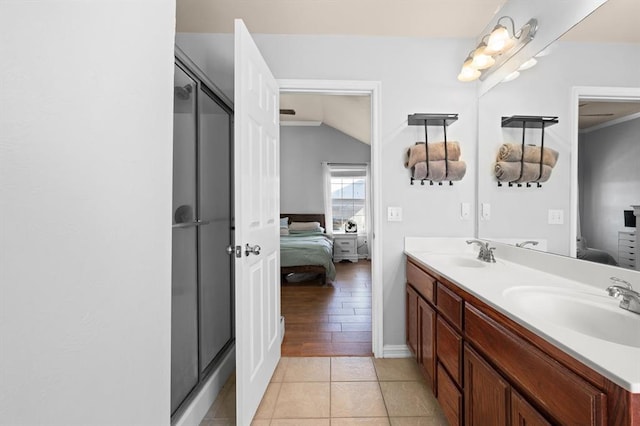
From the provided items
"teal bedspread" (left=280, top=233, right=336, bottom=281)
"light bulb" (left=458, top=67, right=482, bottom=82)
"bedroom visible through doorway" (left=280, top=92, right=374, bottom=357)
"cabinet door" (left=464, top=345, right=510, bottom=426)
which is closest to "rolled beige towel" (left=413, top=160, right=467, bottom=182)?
"light bulb" (left=458, top=67, right=482, bottom=82)

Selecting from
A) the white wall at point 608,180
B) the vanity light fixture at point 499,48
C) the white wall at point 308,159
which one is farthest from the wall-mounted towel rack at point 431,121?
the white wall at point 308,159

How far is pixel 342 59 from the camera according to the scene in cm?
227

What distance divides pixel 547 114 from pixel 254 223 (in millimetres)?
1716

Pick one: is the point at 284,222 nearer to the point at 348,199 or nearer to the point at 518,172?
the point at 348,199

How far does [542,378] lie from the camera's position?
2.60 ft

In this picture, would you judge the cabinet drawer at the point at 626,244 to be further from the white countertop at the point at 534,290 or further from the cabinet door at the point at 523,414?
the cabinet door at the point at 523,414

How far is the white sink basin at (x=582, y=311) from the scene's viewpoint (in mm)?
920

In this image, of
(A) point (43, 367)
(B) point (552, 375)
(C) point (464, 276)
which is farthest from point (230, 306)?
(B) point (552, 375)

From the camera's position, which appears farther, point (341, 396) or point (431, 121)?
point (431, 121)

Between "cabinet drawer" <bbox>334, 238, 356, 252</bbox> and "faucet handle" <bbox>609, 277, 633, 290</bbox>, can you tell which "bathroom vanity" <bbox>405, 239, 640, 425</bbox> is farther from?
"cabinet drawer" <bbox>334, 238, 356, 252</bbox>

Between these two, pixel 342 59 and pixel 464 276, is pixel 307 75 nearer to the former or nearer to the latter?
pixel 342 59

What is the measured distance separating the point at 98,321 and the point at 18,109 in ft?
1.34

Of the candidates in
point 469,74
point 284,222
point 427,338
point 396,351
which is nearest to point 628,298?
point 427,338

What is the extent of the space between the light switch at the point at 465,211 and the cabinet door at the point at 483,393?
4.21 ft
